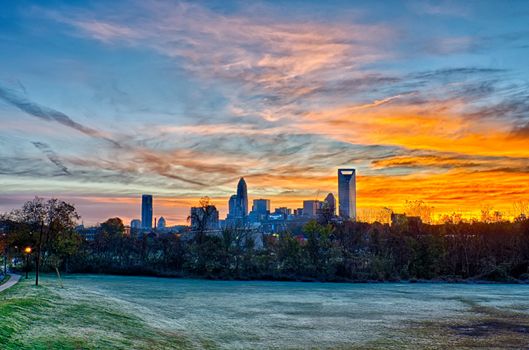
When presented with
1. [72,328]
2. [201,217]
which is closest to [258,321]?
[72,328]

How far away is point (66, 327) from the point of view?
18.7m

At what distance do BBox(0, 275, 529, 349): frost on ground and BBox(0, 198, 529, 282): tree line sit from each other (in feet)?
59.6

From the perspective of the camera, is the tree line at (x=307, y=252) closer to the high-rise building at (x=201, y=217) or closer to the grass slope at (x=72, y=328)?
the high-rise building at (x=201, y=217)

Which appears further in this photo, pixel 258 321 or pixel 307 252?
pixel 307 252

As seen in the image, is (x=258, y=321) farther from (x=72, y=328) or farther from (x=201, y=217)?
(x=201, y=217)

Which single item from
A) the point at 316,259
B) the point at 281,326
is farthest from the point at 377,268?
the point at 281,326

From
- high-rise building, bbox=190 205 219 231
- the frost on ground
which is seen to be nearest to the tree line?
high-rise building, bbox=190 205 219 231

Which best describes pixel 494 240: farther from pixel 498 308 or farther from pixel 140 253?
pixel 140 253

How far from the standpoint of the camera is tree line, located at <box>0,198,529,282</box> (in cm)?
5541

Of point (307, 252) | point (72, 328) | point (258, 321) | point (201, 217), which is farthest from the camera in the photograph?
point (201, 217)

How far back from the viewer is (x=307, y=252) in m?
59.2

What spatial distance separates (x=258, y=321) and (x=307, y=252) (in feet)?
110

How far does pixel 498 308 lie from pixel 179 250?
127 ft

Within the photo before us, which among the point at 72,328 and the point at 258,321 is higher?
the point at 72,328
